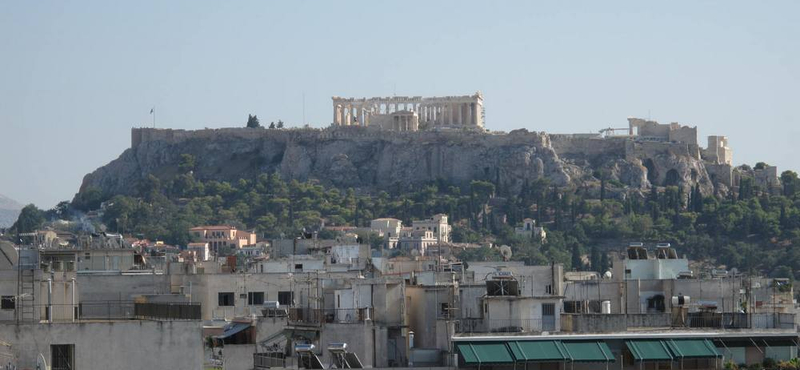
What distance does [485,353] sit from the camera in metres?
39.5

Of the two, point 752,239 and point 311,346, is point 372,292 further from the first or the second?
point 752,239

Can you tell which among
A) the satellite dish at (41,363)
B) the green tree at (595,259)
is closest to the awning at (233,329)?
the satellite dish at (41,363)

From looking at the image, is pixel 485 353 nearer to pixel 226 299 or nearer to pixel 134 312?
pixel 134 312

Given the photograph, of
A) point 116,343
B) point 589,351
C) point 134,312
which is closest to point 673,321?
point 589,351

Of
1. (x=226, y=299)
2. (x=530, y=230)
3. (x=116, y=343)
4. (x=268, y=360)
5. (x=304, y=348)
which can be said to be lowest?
(x=268, y=360)

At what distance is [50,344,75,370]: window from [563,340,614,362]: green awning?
886cm

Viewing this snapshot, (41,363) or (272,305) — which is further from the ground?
(272,305)

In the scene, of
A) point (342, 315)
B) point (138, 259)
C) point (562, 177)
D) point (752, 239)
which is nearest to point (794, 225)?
point (752, 239)

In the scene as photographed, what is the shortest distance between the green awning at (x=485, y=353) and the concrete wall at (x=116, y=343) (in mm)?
4826

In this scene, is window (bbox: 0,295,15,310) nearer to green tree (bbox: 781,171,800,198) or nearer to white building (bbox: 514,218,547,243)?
white building (bbox: 514,218,547,243)

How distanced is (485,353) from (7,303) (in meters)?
8.31

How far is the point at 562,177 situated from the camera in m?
198

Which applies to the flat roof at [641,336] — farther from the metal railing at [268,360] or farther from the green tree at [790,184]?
the green tree at [790,184]

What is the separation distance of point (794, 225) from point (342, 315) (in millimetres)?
133008
